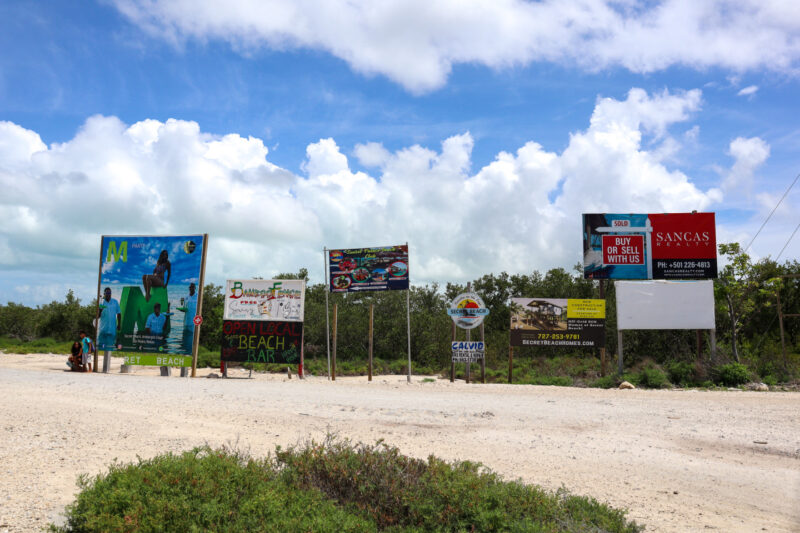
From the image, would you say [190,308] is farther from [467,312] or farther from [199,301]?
[467,312]

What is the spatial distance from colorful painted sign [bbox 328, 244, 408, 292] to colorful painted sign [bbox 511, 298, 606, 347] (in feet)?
14.0

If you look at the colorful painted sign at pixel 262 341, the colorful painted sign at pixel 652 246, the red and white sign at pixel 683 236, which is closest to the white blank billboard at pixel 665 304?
the colorful painted sign at pixel 652 246

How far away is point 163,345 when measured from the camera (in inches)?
869

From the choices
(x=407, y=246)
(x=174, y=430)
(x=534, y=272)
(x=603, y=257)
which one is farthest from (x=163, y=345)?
(x=534, y=272)

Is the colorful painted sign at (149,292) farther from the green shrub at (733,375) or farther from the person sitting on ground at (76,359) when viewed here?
the green shrub at (733,375)

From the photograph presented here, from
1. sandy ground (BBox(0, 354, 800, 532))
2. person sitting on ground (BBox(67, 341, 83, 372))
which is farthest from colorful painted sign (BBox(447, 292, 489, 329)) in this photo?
person sitting on ground (BBox(67, 341, 83, 372))

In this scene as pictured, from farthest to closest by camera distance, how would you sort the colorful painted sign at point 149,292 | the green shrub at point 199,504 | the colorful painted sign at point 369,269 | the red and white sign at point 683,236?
the colorful painted sign at point 149,292 → the red and white sign at point 683,236 → the colorful painted sign at point 369,269 → the green shrub at point 199,504

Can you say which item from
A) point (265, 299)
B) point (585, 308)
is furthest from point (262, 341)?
point (585, 308)

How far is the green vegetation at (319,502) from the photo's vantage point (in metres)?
4.46

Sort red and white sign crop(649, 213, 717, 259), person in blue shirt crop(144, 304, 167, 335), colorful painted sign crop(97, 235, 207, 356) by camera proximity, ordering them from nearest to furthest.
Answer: red and white sign crop(649, 213, 717, 259) < colorful painted sign crop(97, 235, 207, 356) < person in blue shirt crop(144, 304, 167, 335)

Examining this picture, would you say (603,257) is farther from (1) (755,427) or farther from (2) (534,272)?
(2) (534,272)

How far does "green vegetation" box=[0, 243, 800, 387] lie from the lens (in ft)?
64.5

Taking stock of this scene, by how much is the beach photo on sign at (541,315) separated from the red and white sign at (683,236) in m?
4.47

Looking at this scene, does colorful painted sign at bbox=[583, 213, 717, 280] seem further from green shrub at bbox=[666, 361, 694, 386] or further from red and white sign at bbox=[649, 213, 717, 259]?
green shrub at bbox=[666, 361, 694, 386]
